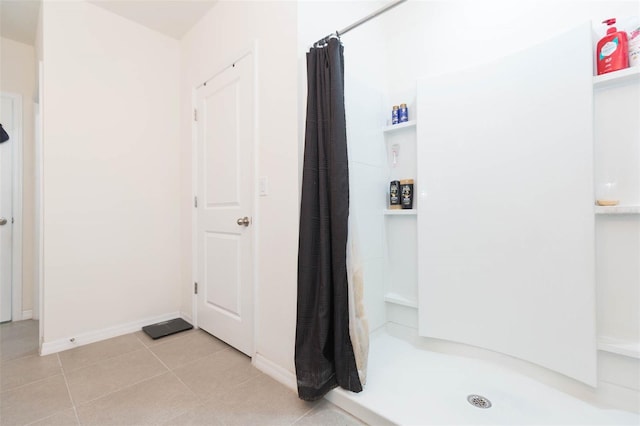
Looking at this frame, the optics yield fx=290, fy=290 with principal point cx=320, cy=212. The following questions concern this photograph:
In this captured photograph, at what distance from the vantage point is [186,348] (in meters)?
2.05

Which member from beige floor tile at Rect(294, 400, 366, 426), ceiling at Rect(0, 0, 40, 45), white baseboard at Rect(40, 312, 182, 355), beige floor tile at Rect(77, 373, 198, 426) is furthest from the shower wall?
ceiling at Rect(0, 0, 40, 45)

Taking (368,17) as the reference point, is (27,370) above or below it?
below

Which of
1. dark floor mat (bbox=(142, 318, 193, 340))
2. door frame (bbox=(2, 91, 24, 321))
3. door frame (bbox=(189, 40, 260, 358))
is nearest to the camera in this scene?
door frame (bbox=(189, 40, 260, 358))

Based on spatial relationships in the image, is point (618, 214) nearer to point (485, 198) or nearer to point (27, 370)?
point (485, 198)

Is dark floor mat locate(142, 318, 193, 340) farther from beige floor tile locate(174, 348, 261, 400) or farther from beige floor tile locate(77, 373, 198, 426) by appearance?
beige floor tile locate(77, 373, 198, 426)

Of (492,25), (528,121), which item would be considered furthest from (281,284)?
(492,25)

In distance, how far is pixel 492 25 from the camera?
1746 mm

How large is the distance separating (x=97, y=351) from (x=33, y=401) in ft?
1.86

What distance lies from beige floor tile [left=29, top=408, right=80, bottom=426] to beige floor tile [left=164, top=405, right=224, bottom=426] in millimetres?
438

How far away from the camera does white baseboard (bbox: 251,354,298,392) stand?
5.17 feet

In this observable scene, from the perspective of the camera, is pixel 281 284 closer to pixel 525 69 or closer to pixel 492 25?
pixel 525 69

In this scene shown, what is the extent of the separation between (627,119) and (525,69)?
0.52m

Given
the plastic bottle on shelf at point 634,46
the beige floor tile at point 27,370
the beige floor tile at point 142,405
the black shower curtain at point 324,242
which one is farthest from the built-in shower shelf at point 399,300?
the beige floor tile at point 27,370

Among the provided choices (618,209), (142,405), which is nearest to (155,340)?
(142,405)
